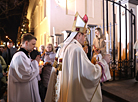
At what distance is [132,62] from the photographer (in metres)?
4.48

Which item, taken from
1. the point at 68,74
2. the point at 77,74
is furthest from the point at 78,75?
the point at 68,74

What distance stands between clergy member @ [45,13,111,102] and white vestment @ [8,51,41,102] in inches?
19.7

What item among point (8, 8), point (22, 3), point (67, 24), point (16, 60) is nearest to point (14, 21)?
point (8, 8)

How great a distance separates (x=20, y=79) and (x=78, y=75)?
1.02 m

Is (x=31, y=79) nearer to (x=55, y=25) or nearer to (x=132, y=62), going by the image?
(x=55, y=25)

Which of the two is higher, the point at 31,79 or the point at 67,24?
the point at 67,24

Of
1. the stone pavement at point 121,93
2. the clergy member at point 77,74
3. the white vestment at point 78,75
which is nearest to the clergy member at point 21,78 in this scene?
the clergy member at point 77,74

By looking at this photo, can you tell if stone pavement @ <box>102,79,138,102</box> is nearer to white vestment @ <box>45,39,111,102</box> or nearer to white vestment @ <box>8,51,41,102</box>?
white vestment @ <box>45,39,111,102</box>

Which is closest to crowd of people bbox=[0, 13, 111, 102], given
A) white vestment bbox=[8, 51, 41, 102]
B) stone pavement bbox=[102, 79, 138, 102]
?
white vestment bbox=[8, 51, 41, 102]

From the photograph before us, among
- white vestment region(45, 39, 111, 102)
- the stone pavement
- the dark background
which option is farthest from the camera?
the dark background

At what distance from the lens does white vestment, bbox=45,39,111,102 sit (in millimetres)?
1660

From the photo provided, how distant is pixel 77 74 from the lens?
1.66 metres

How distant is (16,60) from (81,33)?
116cm

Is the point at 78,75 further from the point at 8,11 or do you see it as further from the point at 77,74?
the point at 8,11
